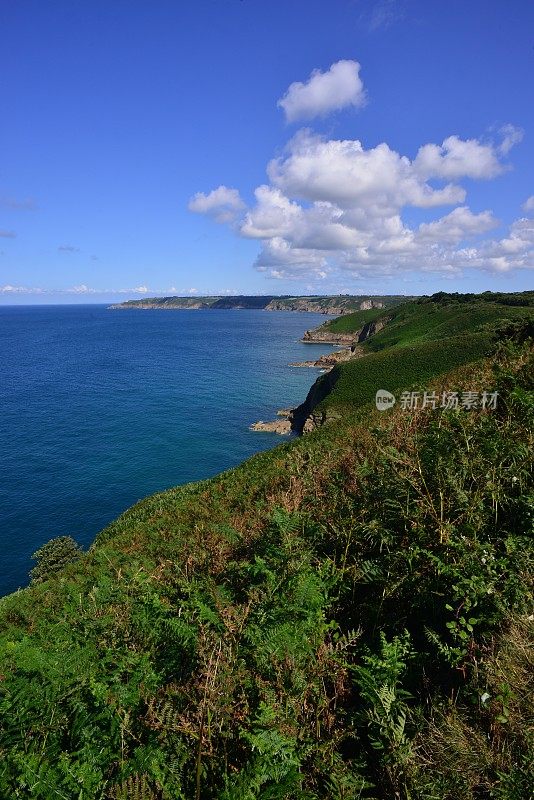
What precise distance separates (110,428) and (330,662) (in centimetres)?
5836

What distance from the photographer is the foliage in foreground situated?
3.23m

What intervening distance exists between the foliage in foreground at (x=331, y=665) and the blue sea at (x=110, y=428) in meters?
31.0

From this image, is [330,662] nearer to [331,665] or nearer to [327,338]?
[331,665]

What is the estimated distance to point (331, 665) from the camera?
4.32m

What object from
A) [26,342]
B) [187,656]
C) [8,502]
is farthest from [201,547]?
[26,342]

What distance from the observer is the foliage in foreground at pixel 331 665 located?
323 centimetres

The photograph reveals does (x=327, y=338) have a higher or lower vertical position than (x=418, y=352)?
lower

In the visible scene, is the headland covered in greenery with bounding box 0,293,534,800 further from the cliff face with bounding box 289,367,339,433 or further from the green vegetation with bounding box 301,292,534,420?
the cliff face with bounding box 289,367,339,433

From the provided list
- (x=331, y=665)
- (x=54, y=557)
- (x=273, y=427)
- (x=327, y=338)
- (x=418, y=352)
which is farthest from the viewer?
(x=327, y=338)

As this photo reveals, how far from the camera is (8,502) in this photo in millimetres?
39406

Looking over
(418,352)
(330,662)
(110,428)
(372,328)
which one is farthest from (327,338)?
(330,662)

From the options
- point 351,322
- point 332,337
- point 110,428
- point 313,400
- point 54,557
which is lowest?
point 54,557

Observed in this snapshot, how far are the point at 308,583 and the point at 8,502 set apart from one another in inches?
1696

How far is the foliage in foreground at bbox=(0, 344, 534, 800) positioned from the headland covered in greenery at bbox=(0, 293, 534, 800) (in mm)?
21
